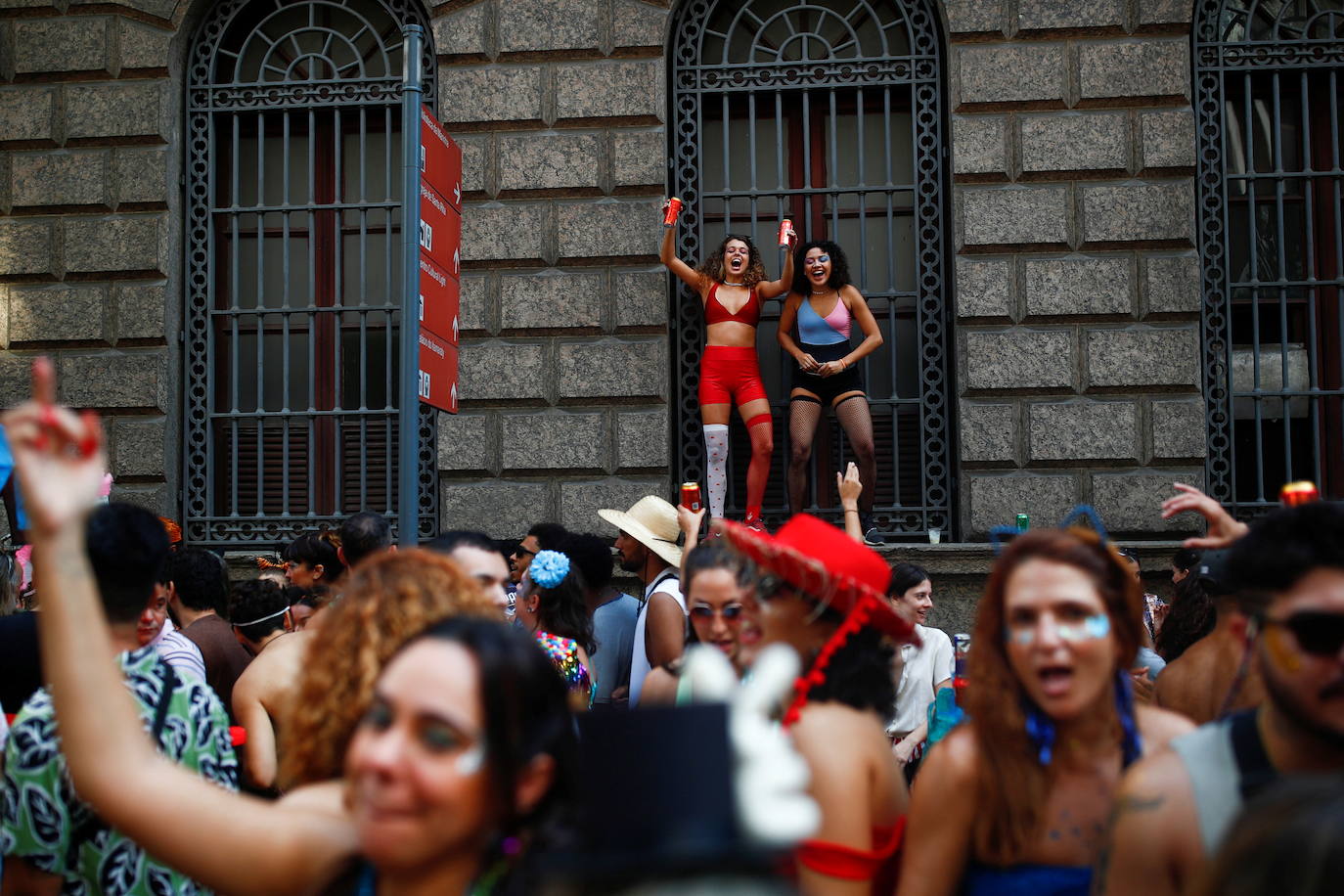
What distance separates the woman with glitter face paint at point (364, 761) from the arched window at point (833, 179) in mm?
8236

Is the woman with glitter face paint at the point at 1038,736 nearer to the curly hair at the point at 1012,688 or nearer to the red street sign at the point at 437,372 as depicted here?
the curly hair at the point at 1012,688

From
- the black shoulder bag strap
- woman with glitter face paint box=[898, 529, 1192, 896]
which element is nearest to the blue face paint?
woman with glitter face paint box=[898, 529, 1192, 896]

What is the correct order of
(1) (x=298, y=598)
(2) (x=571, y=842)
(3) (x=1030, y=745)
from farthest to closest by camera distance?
(1) (x=298, y=598) → (3) (x=1030, y=745) → (2) (x=571, y=842)

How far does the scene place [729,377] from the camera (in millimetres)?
9906

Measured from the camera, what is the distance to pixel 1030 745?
2.79 m

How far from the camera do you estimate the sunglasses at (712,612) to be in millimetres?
4578

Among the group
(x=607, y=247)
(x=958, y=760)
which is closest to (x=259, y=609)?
(x=958, y=760)

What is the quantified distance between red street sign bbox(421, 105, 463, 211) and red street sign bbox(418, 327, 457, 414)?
0.68 metres

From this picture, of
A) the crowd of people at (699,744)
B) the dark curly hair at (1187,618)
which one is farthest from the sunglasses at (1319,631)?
the dark curly hair at (1187,618)

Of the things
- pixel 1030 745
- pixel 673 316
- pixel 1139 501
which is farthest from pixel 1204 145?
pixel 1030 745

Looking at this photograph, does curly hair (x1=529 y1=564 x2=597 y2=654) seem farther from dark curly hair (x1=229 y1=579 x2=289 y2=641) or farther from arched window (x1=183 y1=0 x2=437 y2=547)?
arched window (x1=183 y1=0 x2=437 y2=547)

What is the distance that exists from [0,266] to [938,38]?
7732mm

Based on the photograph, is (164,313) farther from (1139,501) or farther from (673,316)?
(1139,501)

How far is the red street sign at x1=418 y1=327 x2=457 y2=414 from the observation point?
550cm
